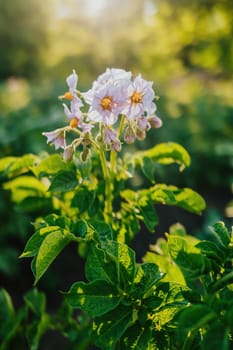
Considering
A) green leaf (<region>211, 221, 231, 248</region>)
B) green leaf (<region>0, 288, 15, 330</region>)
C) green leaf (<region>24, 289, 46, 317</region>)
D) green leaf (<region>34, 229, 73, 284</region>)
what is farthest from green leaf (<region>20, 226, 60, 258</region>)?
green leaf (<region>0, 288, 15, 330</region>)

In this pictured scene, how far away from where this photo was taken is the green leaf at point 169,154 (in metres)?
1.51

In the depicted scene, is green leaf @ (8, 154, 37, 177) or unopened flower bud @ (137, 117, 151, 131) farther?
green leaf @ (8, 154, 37, 177)

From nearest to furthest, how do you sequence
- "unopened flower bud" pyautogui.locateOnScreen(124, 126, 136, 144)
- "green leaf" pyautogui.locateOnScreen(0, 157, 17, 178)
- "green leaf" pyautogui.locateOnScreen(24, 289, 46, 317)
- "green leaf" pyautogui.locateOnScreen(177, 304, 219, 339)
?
"green leaf" pyautogui.locateOnScreen(177, 304, 219, 339) < "unopened flower bud" pyautogui.locateOnScreen(124, 126, 136, 144) < "green leaf" pyautogui.locateOnScreen(0, 157, 17, 178) < "green leaf" pyautogui.locateOnScreen(24, 289, 46, 317)

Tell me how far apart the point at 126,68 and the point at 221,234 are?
11899mm

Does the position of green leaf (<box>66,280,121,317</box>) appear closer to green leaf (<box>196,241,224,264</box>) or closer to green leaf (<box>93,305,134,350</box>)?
green leaf (<box>93,305,134,350</box>)

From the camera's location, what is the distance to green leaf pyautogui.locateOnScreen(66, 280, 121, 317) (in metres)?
1.07

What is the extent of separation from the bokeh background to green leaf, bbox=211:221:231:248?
0.78 metres

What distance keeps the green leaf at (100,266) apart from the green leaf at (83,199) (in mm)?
245

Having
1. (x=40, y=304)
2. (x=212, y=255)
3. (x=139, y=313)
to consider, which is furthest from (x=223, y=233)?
(x=40, y=304)

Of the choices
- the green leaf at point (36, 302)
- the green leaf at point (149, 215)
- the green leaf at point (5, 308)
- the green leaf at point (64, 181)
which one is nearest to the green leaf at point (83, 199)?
the green leaf at point (64, 181)

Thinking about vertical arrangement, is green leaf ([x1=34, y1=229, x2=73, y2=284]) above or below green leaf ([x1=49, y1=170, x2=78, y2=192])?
below

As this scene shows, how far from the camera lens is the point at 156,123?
1.43 metres

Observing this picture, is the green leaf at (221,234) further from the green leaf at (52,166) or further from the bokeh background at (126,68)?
the bokeh background at (126,68)

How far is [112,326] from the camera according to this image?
1.07 meters
